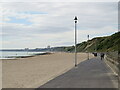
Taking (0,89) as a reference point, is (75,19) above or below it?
above

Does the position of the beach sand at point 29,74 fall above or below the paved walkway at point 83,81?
below

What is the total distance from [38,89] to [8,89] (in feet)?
4.92

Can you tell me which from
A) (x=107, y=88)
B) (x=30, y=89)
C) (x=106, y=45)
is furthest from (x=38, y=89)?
(x=106, y=45)

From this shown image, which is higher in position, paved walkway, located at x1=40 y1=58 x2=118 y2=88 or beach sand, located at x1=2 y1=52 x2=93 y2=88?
paved walkway, located at x1=40 y1=58 x2=118 y2=88

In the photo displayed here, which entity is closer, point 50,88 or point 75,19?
point 50,88

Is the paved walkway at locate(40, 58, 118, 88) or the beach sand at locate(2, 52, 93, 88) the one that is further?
the beach sand at locate(2, 52, 93, 88)

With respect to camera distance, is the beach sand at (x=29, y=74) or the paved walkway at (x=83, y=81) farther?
the beach sand at (x=29, y=74)

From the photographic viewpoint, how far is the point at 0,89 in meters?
12.5

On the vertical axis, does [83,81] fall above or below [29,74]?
above

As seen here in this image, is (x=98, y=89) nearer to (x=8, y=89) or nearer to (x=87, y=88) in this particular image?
(x=87, y=88)

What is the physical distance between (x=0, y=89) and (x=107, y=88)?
4819 millimetres

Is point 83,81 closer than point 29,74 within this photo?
Yes

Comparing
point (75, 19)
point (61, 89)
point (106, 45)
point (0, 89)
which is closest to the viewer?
point (61, 89)

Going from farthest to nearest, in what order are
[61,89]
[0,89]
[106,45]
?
1. [106,45]
2. [0,89]
3. [61,89]
